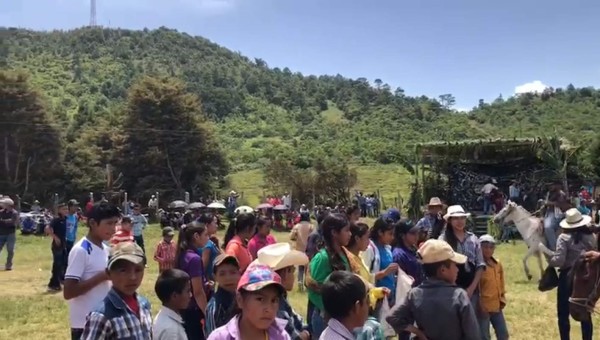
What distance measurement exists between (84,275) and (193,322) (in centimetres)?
135

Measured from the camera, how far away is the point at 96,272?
156 inches

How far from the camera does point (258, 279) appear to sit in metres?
2.63

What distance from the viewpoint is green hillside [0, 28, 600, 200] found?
40.2 meters

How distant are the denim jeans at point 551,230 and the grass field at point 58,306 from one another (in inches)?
28.1

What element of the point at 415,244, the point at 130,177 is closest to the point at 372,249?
the point at 415,244

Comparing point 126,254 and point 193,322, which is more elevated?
point 126,254

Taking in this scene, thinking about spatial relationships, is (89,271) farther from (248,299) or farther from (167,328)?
(248,299)

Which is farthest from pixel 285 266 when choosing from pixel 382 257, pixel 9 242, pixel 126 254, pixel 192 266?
pixel 9 242

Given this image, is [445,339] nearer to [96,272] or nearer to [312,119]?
[96,272]

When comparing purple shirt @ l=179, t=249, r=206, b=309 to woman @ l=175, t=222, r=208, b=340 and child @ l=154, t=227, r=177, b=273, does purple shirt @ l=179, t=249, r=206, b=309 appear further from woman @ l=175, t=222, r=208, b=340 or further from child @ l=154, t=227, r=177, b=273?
child @ l=154, t=227, r=177, b=273

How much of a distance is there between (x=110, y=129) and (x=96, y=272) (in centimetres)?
3786

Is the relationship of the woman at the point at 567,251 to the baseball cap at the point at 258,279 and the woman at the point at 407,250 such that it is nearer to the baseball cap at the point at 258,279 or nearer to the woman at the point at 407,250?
the woman at the point at 407,250

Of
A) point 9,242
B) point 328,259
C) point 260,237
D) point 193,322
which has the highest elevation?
point 328,259

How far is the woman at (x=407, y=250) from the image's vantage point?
5.78m
